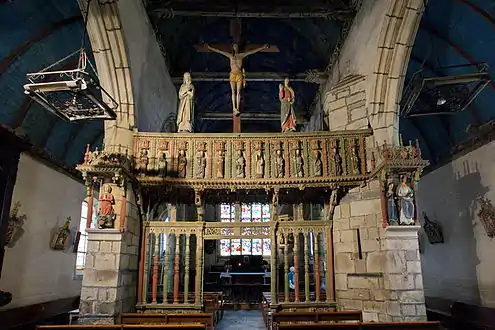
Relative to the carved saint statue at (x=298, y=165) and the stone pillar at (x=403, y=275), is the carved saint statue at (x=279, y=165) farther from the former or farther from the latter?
the stone pillar at (x=403, y=275)

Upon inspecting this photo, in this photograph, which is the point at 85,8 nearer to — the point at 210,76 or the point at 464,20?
the point at 210,76

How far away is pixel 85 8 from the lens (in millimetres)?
5688

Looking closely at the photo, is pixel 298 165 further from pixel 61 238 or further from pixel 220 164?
pixel 61 238

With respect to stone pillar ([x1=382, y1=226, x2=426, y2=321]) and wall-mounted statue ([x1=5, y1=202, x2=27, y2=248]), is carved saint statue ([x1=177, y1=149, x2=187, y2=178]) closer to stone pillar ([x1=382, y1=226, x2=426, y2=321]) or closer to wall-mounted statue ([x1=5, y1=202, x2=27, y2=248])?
wall-mounted statue ([x1=5, y1=202, x2=27, y2=248])

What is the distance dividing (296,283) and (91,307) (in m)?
3.12

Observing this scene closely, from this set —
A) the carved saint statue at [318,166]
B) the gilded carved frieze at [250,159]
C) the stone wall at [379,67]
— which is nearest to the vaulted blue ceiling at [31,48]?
the gilded carved frieze at [250,159]

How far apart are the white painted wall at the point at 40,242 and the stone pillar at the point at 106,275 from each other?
187cm

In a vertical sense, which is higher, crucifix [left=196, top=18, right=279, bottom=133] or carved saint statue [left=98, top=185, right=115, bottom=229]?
crucifix [left=196, top=18, right=279, bottom=133]

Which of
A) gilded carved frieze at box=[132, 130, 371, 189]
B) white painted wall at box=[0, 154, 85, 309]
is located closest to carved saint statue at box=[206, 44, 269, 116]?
gilded carved frieze at box=[132, 130, 371, 189]

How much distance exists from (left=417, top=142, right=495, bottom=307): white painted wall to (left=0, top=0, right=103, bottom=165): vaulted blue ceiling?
7.54m

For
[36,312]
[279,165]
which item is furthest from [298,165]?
[36,312]

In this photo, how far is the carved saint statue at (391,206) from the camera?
5660mm

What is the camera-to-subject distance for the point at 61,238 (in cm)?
803

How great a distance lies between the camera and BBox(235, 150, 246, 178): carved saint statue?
20.9 ft
